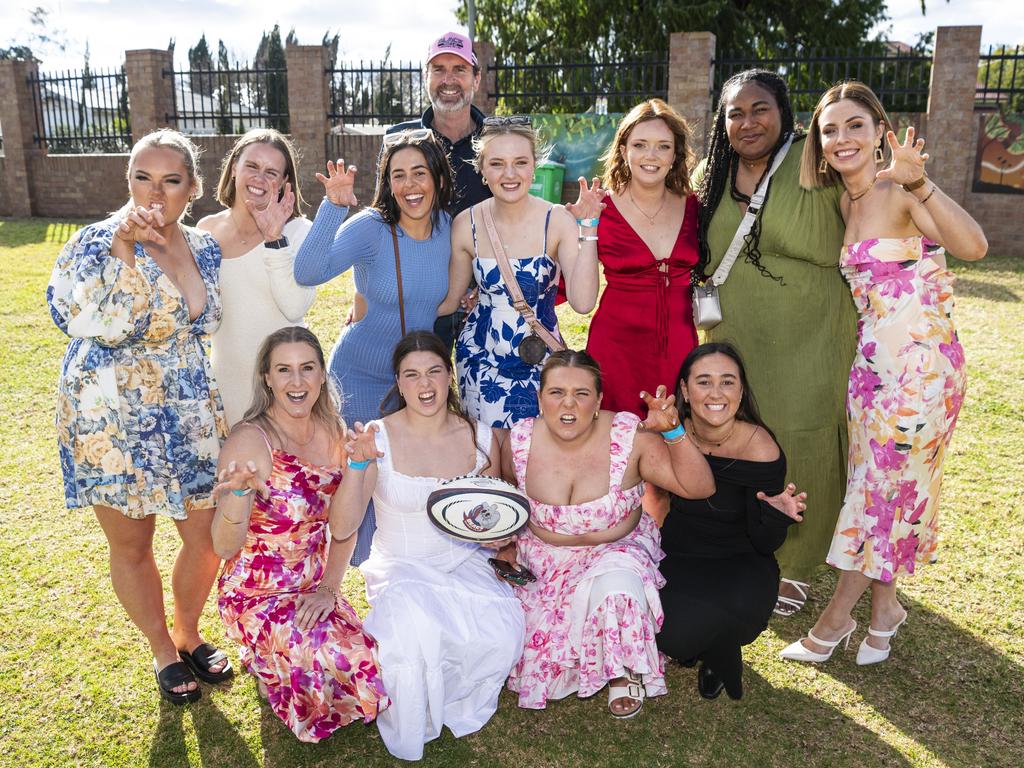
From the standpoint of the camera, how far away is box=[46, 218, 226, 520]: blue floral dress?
320 cm

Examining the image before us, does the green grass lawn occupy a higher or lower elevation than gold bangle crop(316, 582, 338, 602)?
lower

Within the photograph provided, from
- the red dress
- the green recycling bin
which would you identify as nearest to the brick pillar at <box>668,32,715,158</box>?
the green recycling bin

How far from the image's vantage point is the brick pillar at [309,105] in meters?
16.5

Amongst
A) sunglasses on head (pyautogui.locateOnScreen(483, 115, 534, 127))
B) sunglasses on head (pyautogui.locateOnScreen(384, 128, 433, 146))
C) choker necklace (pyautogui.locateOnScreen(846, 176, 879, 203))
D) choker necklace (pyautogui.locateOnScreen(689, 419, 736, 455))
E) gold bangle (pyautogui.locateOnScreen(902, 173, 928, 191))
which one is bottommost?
choker necklace (pyautogui.locateOnScreen(689, 419, 736, 455))

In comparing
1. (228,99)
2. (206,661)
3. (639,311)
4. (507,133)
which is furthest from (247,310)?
(228,99)

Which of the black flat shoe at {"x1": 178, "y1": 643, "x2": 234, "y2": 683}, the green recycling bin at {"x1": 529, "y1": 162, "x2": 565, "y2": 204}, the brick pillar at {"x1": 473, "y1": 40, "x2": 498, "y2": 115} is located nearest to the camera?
the black flat shoe at {"x1": 178, "y1": 643, "x2": 234, "y2": 683}

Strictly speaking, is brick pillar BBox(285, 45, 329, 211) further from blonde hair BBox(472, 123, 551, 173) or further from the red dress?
the red dress

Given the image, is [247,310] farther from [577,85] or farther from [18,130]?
[18,130]

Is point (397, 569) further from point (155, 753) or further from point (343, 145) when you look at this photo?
point (343, 145)

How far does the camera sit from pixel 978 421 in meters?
6.70

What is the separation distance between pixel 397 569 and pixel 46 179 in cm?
1913

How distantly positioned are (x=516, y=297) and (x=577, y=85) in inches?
530

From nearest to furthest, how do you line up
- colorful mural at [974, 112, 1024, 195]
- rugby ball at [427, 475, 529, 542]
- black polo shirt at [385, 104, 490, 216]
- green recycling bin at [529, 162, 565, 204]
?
rugby ball at [427, 475, 529, 542], black polo shirt at [385, 104, 490, 216], colorful mural at [974, 112, 1024, 195], green recycling bin at [529, 162, 565, 204]

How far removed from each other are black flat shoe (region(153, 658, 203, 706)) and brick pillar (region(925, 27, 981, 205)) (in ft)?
45.1
